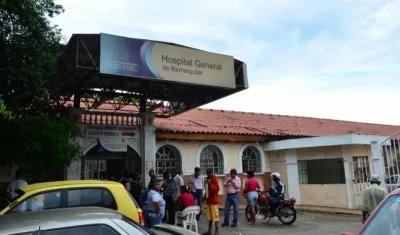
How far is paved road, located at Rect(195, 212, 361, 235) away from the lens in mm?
9922

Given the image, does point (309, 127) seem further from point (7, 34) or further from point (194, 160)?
point (7, 34)

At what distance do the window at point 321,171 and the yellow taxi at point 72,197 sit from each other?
10.5 m

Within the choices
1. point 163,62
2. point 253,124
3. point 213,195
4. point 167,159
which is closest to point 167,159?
point 167,159

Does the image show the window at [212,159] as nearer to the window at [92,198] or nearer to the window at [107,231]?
the window at [92,198]

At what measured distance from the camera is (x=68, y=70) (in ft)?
33.6

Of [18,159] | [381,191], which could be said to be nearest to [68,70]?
[18,159]

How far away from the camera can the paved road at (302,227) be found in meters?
→ 9.92

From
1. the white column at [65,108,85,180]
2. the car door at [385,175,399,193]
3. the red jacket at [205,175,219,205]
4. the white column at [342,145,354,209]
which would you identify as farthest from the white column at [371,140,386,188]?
the white column at [65,108,85,180]

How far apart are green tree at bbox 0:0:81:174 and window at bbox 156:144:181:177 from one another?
16.1 ft

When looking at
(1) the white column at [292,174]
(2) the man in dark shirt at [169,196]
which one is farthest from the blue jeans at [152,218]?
(1) the white column at [292,174]

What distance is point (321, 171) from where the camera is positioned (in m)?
15.3

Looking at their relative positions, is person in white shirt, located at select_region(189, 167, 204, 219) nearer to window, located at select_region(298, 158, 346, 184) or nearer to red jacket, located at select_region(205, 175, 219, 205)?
red jacket, located at select_region(205, 175, 219, 205)

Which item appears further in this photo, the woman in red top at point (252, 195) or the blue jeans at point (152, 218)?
the woman in red top at point (252, 195)

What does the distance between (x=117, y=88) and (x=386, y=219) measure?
32.5 feet
